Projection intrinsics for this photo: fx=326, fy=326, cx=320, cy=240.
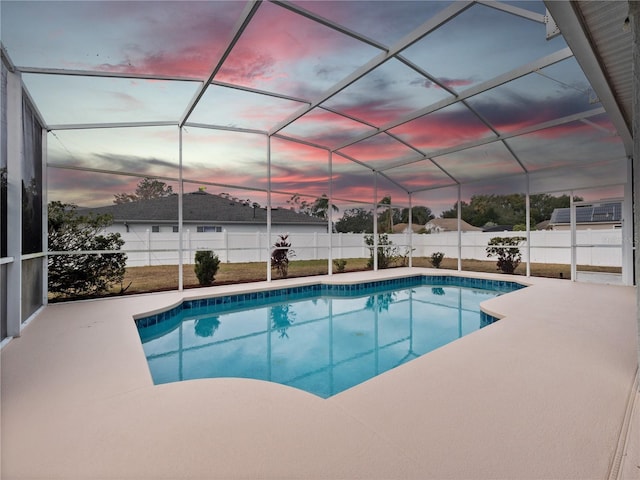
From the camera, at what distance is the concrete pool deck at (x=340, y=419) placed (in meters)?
1.67

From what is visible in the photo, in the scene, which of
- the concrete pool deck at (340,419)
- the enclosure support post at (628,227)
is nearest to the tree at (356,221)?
the enclosure support post at (628,227)

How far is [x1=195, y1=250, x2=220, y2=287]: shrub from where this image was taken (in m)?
8.17

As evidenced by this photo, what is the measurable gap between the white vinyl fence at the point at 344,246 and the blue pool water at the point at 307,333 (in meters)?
1.45

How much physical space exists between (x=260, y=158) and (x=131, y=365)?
6.71 m

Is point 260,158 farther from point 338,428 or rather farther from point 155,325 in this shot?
point 338,428

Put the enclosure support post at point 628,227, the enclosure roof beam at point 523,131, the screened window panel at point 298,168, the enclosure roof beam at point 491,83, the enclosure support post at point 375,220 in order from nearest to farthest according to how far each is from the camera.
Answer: the enclosure roof beam at point 491,83 → the enclosure roof beam at point 523,131 → the enclosure support post at point 628,227 → the screened window panel at point 298,168 → the enclosure support post at point 375,220

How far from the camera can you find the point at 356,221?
13.3m

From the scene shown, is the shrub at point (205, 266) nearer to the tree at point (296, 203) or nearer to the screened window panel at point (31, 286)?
the tree at point (296, 203)

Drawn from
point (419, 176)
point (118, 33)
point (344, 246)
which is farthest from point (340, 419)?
point (419, 176)

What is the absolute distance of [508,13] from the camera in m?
4.16

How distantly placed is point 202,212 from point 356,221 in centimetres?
755

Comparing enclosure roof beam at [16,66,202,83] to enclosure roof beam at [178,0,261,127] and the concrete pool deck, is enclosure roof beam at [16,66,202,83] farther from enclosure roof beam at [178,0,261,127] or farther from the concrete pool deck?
the concrete pool deck

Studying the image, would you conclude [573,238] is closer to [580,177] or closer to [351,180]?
[580,177]

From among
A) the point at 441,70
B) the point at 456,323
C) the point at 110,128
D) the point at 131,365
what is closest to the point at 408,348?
the point at 456,323
